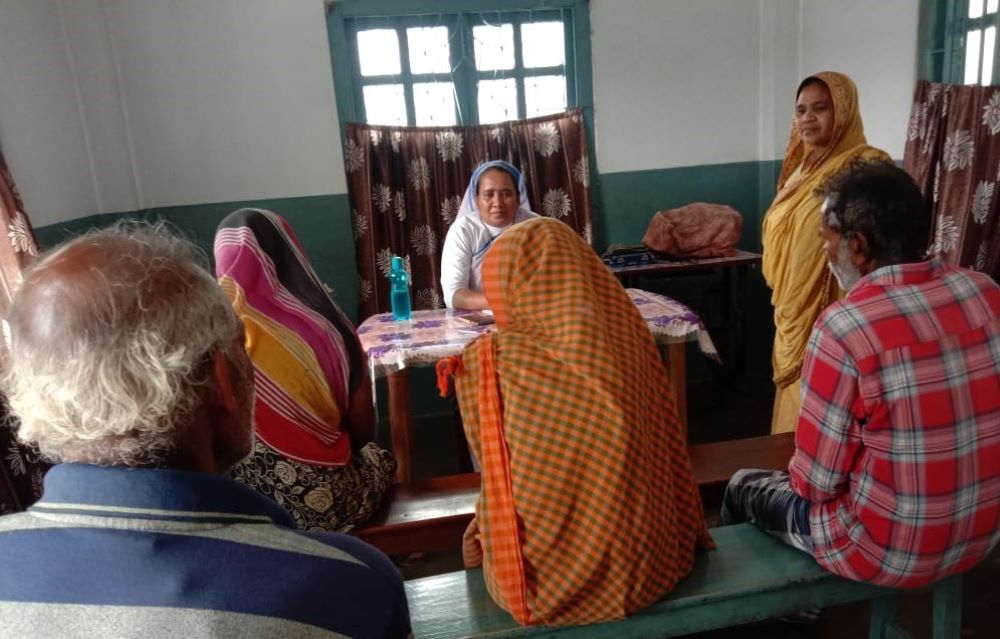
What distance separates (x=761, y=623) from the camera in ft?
6.65

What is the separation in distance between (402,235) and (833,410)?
295 centimetres

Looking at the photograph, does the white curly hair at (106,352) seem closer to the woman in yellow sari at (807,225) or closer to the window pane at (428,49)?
the woman in yellow sari at (807,225)

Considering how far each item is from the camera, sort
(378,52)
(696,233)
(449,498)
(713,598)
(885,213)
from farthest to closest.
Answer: (696,233)
(378,52)
(449,498)
(885,213)
(713,598)

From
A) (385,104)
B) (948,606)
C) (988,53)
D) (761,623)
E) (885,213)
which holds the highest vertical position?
(385,104)

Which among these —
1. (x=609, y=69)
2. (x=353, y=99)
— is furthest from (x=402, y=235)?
(x=609, y=69)

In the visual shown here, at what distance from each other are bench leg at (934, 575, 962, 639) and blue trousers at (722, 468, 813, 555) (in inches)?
14.6

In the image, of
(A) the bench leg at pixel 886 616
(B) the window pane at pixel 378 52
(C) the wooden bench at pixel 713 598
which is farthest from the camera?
(B) the window pane at pixel 378 52

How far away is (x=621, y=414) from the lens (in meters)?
1.10

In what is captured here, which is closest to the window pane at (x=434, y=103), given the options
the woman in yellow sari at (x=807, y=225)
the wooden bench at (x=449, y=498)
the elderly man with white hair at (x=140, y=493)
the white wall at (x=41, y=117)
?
the white wall at (x=41, y=117)

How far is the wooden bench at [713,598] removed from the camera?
4.41 ft

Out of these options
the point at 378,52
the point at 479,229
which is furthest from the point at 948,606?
the point at 378,52

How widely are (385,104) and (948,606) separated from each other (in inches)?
136

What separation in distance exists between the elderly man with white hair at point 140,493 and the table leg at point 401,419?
166cm

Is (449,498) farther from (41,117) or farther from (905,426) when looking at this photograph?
(41,117)
